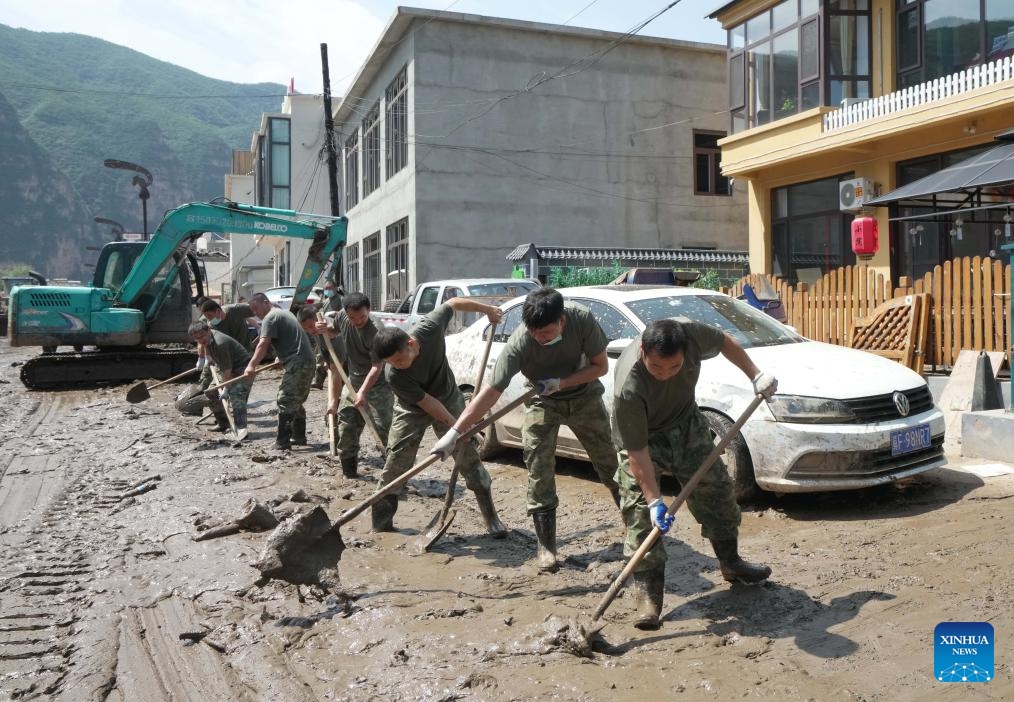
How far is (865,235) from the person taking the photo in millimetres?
13531

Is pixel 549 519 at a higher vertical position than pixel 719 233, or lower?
lower

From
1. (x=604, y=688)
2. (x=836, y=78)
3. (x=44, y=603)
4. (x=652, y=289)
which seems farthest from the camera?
(x=836, y=78)

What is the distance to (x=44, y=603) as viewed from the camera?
178 inches

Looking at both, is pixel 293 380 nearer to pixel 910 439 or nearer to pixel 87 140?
pixel 910 439

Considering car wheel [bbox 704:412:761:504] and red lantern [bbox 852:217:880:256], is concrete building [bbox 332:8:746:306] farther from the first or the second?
car wheel [bbox 704:412:761:504]

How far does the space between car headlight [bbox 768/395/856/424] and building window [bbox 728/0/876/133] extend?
435 inches

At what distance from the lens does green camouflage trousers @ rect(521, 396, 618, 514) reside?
16.2 feet

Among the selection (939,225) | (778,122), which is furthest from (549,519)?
(778,122)

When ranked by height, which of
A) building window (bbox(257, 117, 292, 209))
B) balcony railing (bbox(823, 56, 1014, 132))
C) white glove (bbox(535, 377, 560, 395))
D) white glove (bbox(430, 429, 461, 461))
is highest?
building window (bbox(257, 117, 292, 209))

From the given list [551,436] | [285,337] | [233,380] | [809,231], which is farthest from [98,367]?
[809,231]

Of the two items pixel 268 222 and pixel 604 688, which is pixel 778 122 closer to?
pixel 268 222

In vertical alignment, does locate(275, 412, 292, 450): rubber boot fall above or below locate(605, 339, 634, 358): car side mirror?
below

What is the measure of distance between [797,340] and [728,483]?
2653 mm

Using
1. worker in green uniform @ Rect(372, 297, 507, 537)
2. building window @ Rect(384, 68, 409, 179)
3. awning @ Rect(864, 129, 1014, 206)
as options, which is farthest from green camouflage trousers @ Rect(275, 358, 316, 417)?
building window @ Rect(384, 68, 409, 179)
